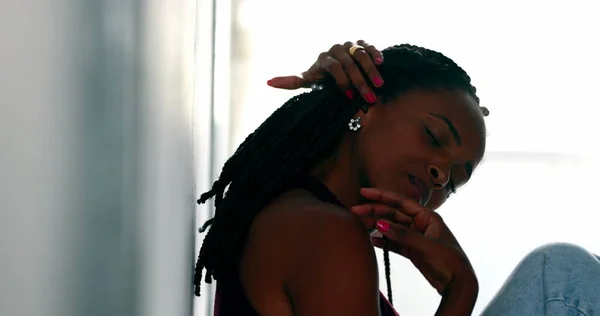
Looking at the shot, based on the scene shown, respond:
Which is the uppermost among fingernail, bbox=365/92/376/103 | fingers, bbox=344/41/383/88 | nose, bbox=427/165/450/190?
fingers, bbox=344/41/383/88

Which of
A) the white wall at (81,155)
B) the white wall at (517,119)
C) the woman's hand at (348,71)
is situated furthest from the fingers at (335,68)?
the white wall at (517,119)

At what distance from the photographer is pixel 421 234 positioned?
89cm

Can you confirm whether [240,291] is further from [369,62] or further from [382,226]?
[369,62]

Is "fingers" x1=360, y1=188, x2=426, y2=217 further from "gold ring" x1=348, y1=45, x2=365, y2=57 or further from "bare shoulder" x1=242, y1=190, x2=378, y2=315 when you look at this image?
"gold ring" x1=348, y1=45, x2=365, y2=57

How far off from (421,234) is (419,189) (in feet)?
0.26

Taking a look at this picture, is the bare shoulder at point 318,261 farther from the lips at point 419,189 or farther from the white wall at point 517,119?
the white wall at point 517,119

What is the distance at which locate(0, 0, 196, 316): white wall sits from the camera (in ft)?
1.16

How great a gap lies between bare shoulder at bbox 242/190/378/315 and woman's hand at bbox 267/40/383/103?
7.8 inches

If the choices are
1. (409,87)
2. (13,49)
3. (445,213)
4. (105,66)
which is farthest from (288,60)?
(13,49)

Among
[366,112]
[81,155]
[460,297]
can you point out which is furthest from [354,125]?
[81,155]

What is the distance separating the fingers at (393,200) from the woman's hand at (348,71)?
0.13 m

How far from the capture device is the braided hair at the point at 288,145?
876 millimetres

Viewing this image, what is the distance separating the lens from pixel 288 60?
6.03 feet

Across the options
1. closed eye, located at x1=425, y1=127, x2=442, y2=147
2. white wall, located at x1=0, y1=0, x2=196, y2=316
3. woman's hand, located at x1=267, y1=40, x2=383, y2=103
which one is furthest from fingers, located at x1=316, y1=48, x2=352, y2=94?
white wall, located at x1=0, y1=0, x2=196, y2=316
